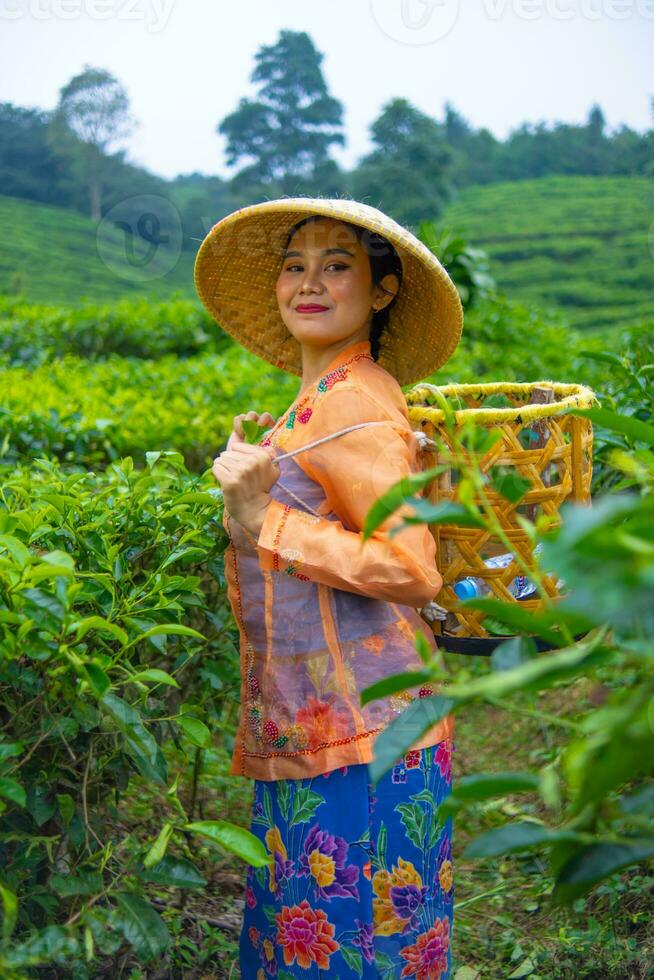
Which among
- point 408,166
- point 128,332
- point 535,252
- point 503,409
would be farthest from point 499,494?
point 408,166

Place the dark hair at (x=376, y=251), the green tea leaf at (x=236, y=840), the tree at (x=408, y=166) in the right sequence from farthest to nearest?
the tree at (x=408, y=166) < the dark hair at (x=376, y=251) < the green tea leaf at (x=236, y=840)

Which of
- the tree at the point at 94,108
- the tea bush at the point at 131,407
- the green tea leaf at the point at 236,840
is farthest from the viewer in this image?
the tree at the point at 94,108

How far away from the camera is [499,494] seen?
4.04ft

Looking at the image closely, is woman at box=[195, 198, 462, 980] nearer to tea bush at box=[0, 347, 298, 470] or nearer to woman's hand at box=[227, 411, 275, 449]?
woman's hand at box=[227, 411, 275, 449]

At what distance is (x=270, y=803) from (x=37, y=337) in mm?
3858

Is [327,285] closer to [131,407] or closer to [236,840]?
[236,840]

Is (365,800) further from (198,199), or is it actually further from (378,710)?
(198,199)

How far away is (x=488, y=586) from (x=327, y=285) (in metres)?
0.49

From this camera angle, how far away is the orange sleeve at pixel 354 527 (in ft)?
3.97

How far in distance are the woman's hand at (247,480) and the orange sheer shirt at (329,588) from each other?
0.08 ft

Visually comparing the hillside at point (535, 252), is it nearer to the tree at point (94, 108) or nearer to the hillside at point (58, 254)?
the hillside at point (58, 254)

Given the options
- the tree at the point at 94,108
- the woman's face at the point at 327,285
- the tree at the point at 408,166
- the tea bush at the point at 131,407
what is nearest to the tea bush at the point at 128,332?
the tea bush at the point at 131,407

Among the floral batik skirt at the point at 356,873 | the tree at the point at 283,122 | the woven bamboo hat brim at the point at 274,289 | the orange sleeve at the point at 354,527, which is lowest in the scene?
the floral batik skirt at the point at 356,873

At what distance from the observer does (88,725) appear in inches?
43.0
